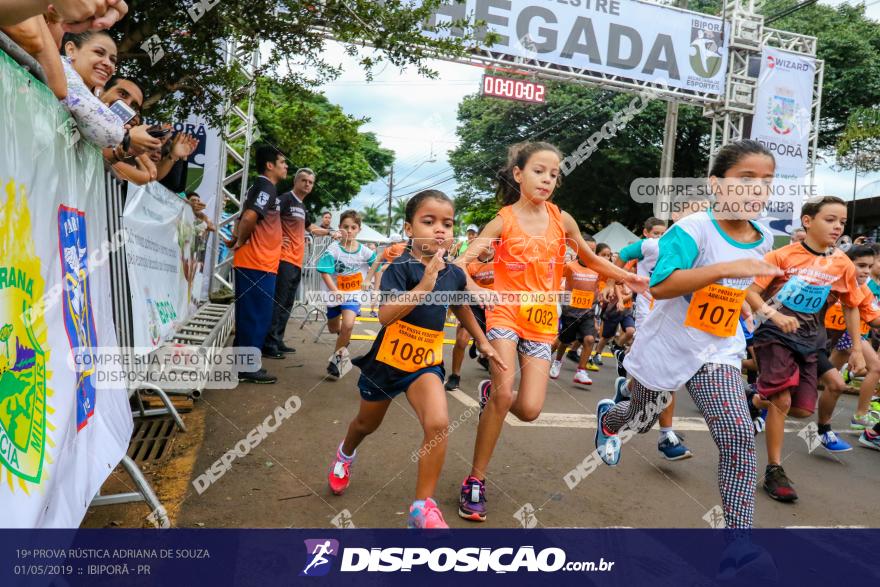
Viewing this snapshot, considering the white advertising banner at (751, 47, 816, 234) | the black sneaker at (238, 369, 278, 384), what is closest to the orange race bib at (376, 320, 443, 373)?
the black sneaker at (238, 369, 278, 384)

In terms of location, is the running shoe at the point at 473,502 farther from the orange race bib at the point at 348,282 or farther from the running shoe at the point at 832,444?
the orange race bib at the point at 348,282

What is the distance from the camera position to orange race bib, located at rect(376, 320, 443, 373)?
10.5ft

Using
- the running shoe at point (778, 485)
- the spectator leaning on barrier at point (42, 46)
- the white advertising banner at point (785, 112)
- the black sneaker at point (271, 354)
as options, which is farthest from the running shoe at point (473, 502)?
the white advertising banner at point (785, 112)

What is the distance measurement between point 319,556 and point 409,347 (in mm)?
1042

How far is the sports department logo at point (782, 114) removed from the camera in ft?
47.1

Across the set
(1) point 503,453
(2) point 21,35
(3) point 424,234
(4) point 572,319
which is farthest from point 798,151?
(2) point 21,35

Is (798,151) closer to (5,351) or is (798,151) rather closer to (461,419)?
(461,419)

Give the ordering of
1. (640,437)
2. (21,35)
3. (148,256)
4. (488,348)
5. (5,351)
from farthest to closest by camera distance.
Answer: (640,437)
(148,256)
(488,348)
(21,35)
(5,351)

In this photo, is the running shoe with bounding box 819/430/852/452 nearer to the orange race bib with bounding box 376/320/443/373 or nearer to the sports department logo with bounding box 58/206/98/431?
the orange race bib with bounding box 376/320/443/373

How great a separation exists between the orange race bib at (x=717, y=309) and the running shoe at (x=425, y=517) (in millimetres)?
1488

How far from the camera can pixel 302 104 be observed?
6.39 meters

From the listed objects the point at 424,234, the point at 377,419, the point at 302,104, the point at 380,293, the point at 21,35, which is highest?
the point at 302,104

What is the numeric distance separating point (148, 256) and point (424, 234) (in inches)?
89.0

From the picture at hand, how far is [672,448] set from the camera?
4.42 meters
